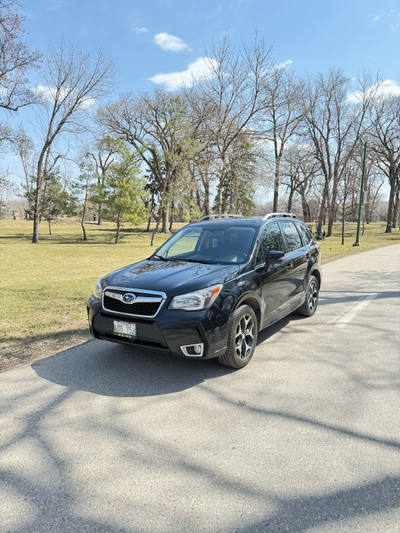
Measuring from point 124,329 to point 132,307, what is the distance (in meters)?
0.25

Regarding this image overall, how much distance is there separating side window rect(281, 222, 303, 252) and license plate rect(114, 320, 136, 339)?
9.86 feet

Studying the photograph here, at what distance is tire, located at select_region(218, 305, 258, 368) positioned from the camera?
4031 millimetres

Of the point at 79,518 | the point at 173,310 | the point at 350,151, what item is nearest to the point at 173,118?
the point at 350,151

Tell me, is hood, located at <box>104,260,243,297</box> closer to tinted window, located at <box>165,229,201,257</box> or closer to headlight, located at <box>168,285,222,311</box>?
headlight, located at <box>168,285,222,311</box>

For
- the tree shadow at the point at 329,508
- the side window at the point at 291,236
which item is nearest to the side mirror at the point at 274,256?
the side window at the point at 291,236

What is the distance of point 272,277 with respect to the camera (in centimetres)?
496

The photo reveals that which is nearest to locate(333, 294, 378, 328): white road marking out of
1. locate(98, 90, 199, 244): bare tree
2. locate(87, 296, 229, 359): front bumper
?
locate(87, 296, 229, 359): front bumper

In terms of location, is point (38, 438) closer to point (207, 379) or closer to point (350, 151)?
point (207, 379)

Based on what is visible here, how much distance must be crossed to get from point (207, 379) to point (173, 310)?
34.4 inches

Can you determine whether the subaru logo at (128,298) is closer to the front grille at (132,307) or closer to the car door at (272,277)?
the front grille at (132,307)

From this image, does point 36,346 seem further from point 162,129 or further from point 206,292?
point 162,129

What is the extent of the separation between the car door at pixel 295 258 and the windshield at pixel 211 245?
0.94 metres

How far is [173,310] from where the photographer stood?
12.3 feet

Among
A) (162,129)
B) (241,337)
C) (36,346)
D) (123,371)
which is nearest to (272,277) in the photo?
(241,337)
